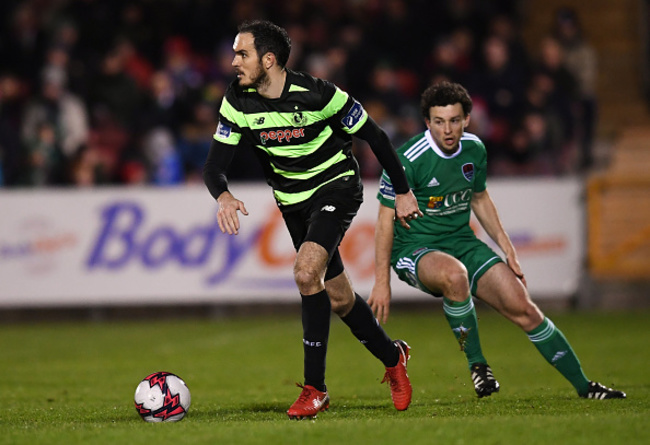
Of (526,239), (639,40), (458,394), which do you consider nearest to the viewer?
(458,394)

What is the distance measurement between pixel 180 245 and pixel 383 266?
854 cm

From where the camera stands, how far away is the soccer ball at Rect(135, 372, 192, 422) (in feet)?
21.1

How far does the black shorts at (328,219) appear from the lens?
21.4 feet

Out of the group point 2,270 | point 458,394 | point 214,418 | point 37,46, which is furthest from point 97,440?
point 37,46

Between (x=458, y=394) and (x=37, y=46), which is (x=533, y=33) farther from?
(x=458, y=394)

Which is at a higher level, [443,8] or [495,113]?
[443,8]

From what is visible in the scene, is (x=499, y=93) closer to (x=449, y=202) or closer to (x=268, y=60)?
(x=449, y=202)

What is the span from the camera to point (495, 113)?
1566 cm

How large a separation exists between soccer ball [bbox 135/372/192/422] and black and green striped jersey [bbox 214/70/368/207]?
1.36 meters

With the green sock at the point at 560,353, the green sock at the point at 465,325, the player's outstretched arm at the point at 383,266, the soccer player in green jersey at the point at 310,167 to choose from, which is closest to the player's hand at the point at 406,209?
the soccer player in green jersey at the point at 310,167

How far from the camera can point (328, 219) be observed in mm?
6598

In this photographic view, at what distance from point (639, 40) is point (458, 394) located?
12846mm

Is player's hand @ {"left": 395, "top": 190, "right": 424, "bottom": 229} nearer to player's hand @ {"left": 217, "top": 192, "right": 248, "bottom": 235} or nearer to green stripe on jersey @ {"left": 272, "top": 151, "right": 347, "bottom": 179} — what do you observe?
green stripe on jersey @ {"left": 272, "top": 151, "right": 347, "bottom": 179}

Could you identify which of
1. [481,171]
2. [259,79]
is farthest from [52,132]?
[259,79]
